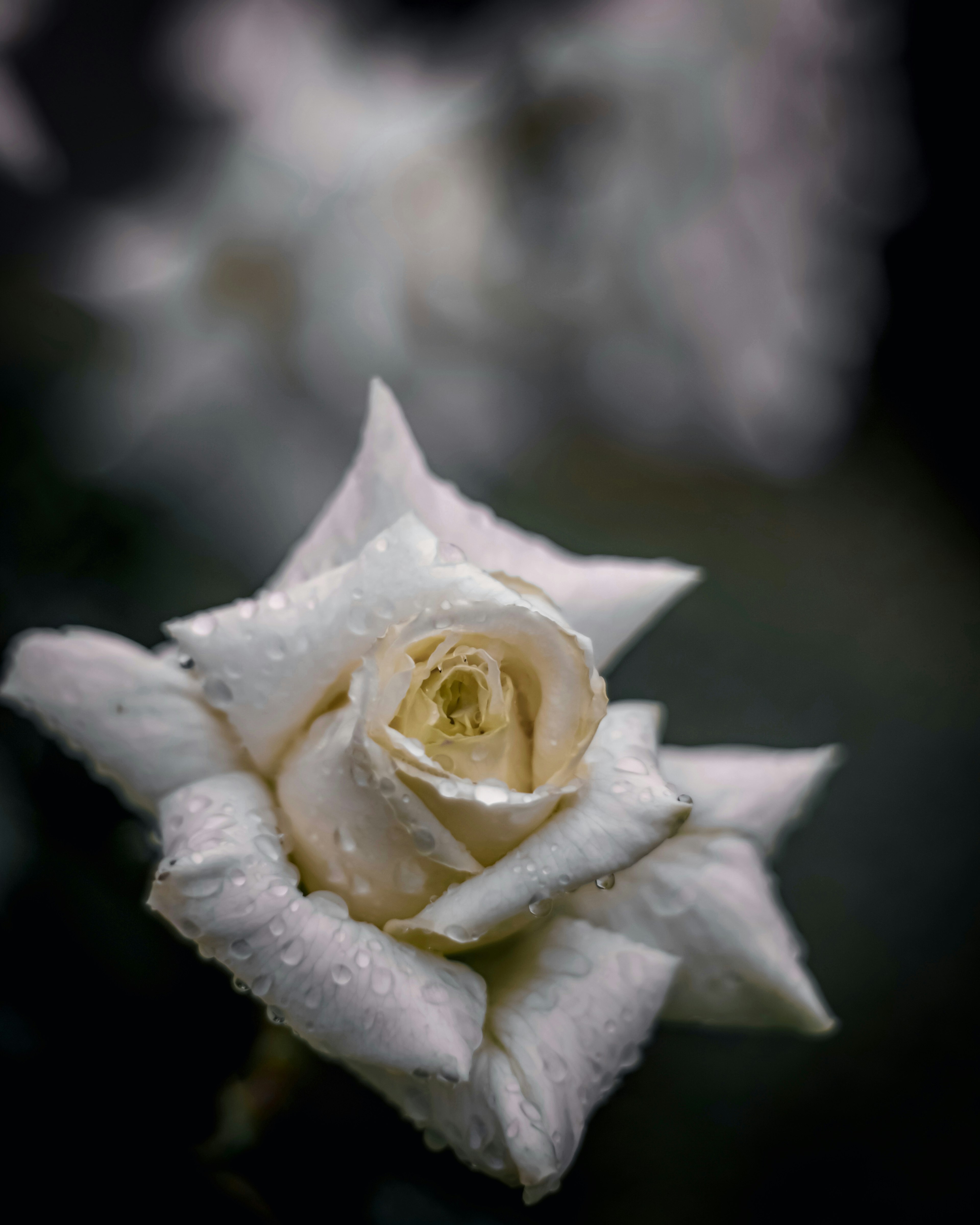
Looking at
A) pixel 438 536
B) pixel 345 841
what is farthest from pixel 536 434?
pixel 345 841

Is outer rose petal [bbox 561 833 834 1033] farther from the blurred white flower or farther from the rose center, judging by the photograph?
the blurred white flower

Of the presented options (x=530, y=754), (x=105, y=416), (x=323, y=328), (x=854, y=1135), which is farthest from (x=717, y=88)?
(x=854, y=1135)

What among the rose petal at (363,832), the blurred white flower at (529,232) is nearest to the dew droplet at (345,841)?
the rose petal at (363,832)

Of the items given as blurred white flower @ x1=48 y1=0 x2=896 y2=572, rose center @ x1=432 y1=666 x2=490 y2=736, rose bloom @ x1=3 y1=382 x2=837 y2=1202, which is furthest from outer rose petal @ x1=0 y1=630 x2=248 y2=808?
blurred white flower @ x1=48 y1=0 x2=896 y2=572

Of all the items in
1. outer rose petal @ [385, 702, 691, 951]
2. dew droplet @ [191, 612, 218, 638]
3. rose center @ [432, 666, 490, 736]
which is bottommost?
outer rose petal @ [385, 702, 691, 951]

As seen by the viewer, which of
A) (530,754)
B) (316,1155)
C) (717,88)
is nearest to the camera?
(530,754)

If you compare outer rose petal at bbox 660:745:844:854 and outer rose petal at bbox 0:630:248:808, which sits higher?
outer rose petal at bbox 0:630:248:808

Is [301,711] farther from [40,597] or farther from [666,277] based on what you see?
[666,277]
